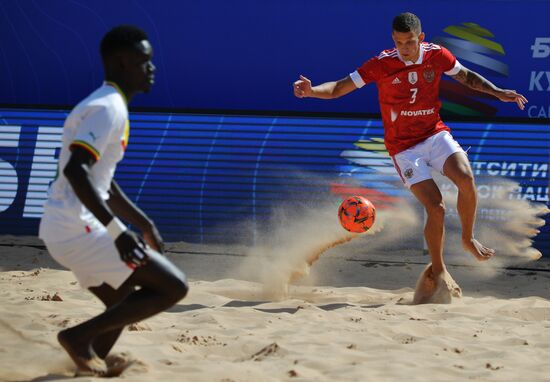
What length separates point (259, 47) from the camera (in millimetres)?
10891

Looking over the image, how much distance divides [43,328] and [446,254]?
472 cm

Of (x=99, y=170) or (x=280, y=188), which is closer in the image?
(x=99, y=170)

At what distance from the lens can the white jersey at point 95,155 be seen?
4.33m

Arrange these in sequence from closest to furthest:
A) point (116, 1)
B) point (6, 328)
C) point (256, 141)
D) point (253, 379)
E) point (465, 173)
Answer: point (253, 379) → point (6, 328) → point (465, 173) → point (256, 141) → point (116, 1)

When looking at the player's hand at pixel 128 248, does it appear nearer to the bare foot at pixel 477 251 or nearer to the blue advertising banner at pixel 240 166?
the bare foot at pixel 477 251

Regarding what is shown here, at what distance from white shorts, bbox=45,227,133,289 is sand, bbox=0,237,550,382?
59 cm

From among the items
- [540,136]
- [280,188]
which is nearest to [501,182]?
[540,136]

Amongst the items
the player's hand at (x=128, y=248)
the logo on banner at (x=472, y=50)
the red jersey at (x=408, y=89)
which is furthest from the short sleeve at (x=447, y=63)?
the player's hand at (x=128, y=248)

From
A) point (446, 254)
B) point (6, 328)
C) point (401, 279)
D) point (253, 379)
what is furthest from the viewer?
point (446, 254)

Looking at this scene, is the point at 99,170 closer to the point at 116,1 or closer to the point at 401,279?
the point at 401,279

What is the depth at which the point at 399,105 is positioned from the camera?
774cm

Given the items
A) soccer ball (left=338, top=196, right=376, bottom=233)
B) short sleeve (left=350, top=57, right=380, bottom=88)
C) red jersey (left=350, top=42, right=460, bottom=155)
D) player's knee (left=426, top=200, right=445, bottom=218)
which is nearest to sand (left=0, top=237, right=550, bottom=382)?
soccer ball (left=338, top=196, right=376, bottom=233)

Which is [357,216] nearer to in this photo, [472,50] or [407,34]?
[407,34]

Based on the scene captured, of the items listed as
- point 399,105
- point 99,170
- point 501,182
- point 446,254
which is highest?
point 99,170
